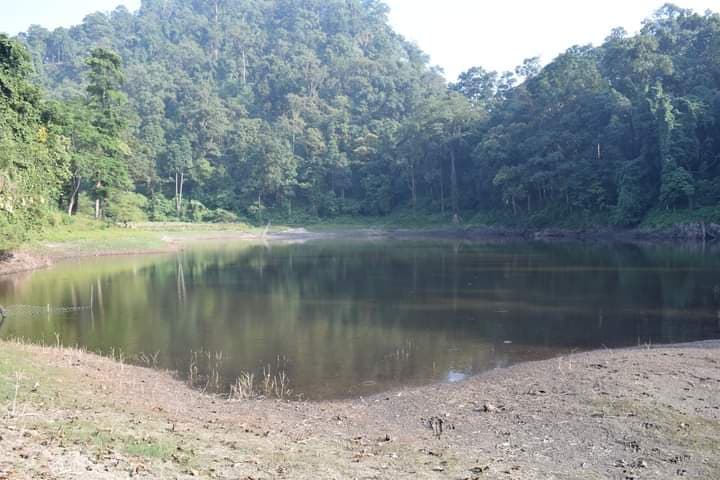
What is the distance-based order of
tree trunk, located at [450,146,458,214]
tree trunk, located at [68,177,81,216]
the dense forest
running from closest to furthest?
tree trunk, located at [68,177,81,216] < the dense forest < tree trunk, located at [450,146,458,214]

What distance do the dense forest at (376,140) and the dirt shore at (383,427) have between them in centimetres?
1990

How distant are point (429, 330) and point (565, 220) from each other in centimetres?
5910

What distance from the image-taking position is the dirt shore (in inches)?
295

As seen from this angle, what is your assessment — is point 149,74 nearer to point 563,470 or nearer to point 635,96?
point 635,96

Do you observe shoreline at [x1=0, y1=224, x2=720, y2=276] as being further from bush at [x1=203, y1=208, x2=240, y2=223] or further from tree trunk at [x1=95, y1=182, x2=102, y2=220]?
bush at [x1=203, y1=208, x2=240, y2=223]

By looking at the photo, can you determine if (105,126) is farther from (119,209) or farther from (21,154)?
(21,154)

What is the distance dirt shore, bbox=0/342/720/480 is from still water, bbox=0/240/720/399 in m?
2.53

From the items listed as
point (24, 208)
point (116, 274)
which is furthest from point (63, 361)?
point (116, 274)

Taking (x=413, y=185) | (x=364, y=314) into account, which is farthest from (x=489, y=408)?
(x=413, y=185)

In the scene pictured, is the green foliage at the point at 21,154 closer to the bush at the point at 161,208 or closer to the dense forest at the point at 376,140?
the dense forest at the point at 376,140

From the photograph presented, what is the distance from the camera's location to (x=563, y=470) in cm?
791

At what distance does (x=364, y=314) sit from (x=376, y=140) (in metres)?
89.7

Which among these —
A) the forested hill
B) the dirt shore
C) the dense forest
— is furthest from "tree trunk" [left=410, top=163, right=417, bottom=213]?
the dirt shore

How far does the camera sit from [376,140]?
365ft
